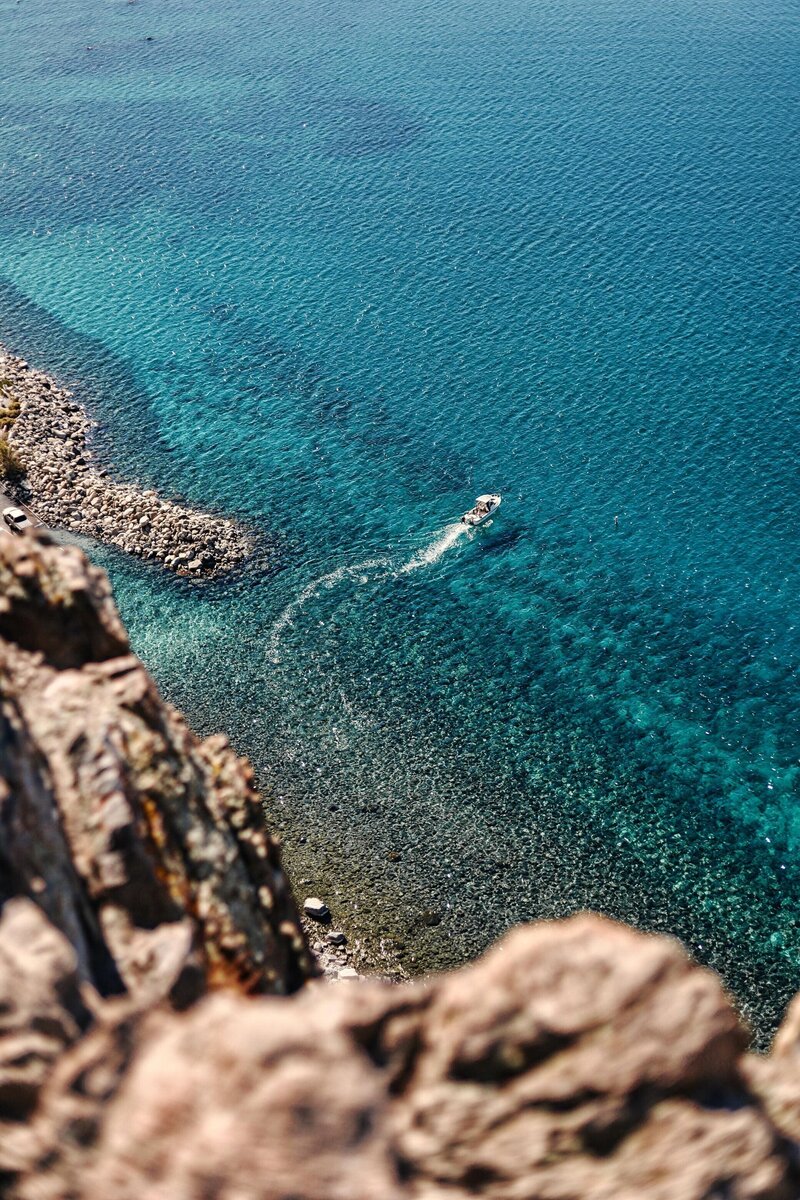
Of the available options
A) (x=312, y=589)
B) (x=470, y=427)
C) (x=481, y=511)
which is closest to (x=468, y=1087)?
(x=312, y=589)

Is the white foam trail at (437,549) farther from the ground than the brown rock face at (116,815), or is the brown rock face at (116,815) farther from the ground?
the brown rock face at (116,815)

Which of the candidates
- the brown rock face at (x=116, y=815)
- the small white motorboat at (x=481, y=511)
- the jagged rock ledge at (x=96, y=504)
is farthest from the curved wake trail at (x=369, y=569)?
the brown rock face at (x=116, y=815)

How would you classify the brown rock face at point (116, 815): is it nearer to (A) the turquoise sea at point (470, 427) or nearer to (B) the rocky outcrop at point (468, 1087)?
(B) the rocky outcrop at point (468, 1087)

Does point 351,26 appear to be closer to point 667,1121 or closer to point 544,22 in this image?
point 544,22

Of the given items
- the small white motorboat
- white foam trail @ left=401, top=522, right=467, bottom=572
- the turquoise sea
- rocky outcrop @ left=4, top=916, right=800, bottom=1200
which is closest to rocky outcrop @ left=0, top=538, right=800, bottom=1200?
rocky outcrop @ left=4, top=916, right=800, bottom=1200

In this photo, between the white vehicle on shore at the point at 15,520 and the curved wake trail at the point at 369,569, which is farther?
the white vehicle on shore at the point at 15,520

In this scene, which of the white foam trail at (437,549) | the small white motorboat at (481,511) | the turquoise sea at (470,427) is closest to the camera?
the turquoise sea at (470,427)

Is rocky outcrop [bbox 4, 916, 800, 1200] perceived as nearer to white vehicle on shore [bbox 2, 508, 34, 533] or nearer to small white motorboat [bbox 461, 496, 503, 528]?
small white motorboat [bbox 461, 496, 503, 528]
